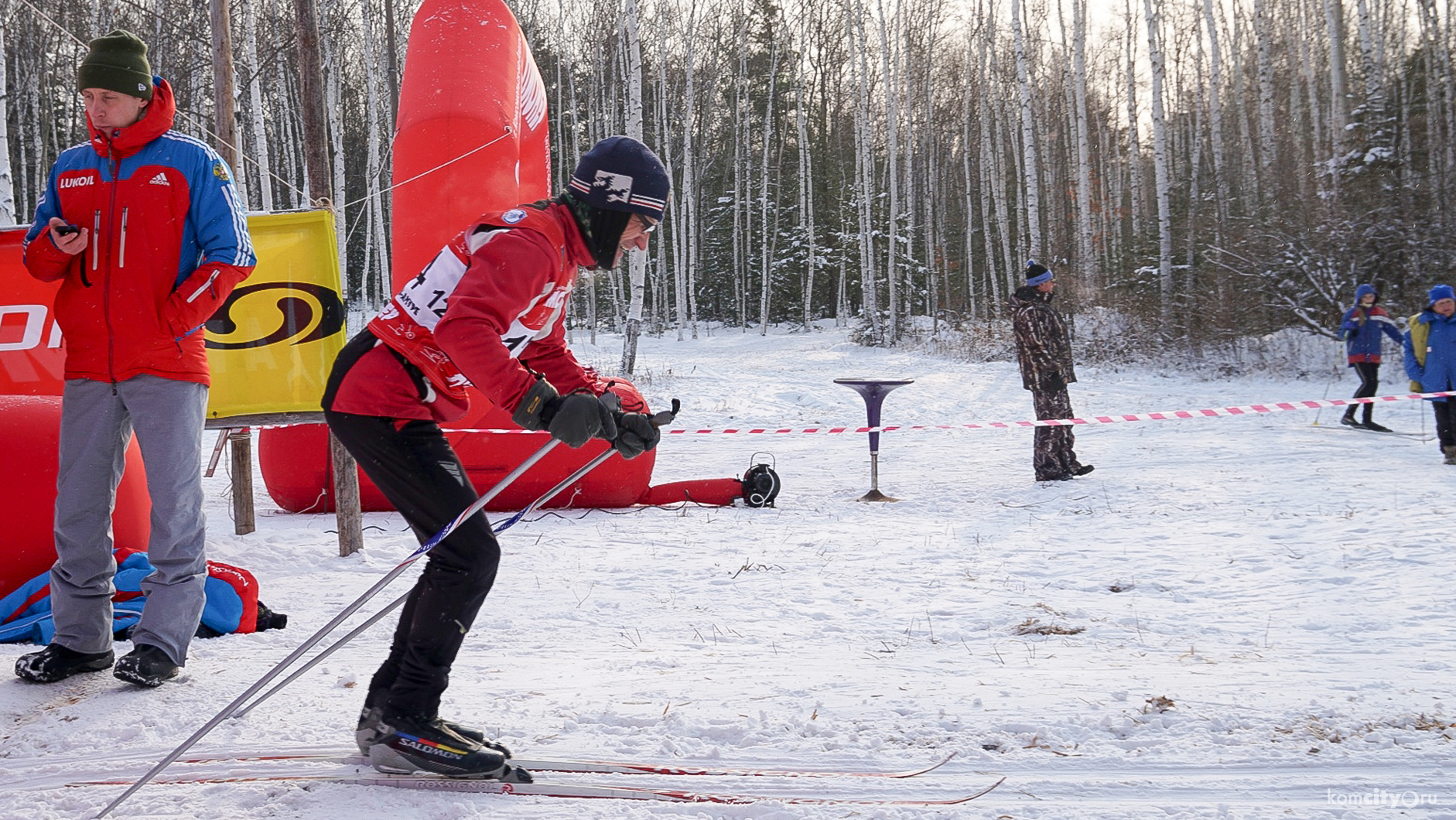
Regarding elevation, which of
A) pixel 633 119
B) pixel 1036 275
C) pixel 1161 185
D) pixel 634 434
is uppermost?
pixel 633 119

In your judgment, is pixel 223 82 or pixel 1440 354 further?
pixel 1440 354

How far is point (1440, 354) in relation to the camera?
895cm

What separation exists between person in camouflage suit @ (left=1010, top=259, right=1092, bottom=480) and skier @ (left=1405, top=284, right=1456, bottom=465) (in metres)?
3.21

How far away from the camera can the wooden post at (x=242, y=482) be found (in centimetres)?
618

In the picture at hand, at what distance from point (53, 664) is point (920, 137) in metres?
33.9

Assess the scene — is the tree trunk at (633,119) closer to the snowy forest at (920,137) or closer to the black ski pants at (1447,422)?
the snowy forest at (920,137)

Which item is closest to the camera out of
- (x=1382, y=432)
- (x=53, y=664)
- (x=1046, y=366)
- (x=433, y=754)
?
(x=433, y=754)

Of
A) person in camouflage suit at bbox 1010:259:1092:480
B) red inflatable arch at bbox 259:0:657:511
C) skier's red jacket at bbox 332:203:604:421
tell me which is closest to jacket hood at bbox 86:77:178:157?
skier's red jacket at bbox 332:203:604:421

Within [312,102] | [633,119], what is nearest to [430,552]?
[312,102]

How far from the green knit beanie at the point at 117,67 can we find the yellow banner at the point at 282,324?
A: 103 inches

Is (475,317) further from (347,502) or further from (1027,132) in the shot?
(1027,132)

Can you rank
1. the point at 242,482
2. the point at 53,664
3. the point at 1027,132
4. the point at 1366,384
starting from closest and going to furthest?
1. the point at 53,664
2. the point at 242,482
3. the point at 1366,384
4. the point at 1027,132

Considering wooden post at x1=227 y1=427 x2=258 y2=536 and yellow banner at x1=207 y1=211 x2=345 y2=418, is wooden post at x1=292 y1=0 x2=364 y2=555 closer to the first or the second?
yellow banner at x1=207 y1=211 x2=345 y2=418

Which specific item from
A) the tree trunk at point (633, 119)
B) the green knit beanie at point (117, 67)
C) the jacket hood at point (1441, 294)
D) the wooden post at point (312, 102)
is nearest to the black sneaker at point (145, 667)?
the green knit beanie at point (117, 67)
